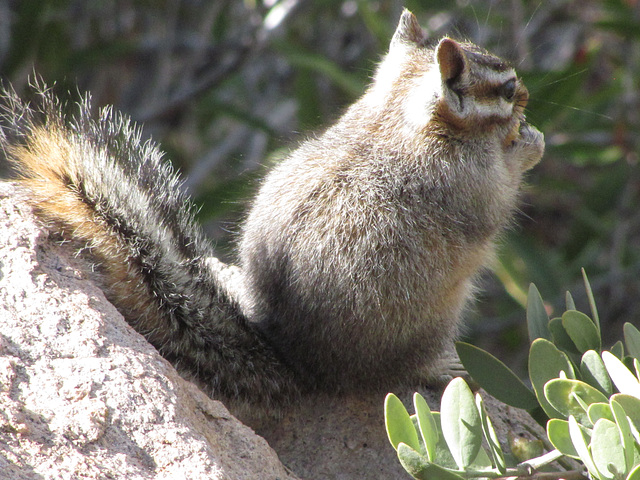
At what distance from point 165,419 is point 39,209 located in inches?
29.9

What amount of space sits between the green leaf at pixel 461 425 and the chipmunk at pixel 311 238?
0.66m

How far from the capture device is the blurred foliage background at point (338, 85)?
4.66 meters

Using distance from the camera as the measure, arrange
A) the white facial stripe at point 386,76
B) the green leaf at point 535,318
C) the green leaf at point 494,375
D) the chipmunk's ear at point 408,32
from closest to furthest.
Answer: the green leaf at point 494,375, the green leaf at point 535,318, the white facial stripe at point 386,76, the chipmunk's ear at point 408,32

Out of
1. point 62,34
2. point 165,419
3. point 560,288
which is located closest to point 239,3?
point 62,34

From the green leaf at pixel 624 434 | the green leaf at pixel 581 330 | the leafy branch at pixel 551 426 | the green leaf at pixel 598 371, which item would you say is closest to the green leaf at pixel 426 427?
the leafy branch at pixel 551 426

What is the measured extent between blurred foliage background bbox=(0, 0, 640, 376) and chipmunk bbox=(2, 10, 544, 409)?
6.03 feet

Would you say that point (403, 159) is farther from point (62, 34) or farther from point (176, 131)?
point (176, 131)

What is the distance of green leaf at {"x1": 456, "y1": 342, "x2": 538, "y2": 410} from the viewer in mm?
1846


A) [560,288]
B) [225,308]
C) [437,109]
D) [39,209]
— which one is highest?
[437,109]

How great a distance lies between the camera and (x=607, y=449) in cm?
137

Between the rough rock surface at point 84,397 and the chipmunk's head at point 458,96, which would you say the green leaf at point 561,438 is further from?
the chipmunk's head at point 458,96

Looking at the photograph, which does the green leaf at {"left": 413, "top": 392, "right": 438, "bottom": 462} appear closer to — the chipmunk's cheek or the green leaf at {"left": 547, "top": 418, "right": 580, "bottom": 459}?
the green leaf at {"left": 547, "top": 418, "right": 580, "bottom": 459}

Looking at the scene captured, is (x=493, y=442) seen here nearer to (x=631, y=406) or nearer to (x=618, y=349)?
(x=631, y=406)

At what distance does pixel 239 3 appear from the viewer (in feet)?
21.2
